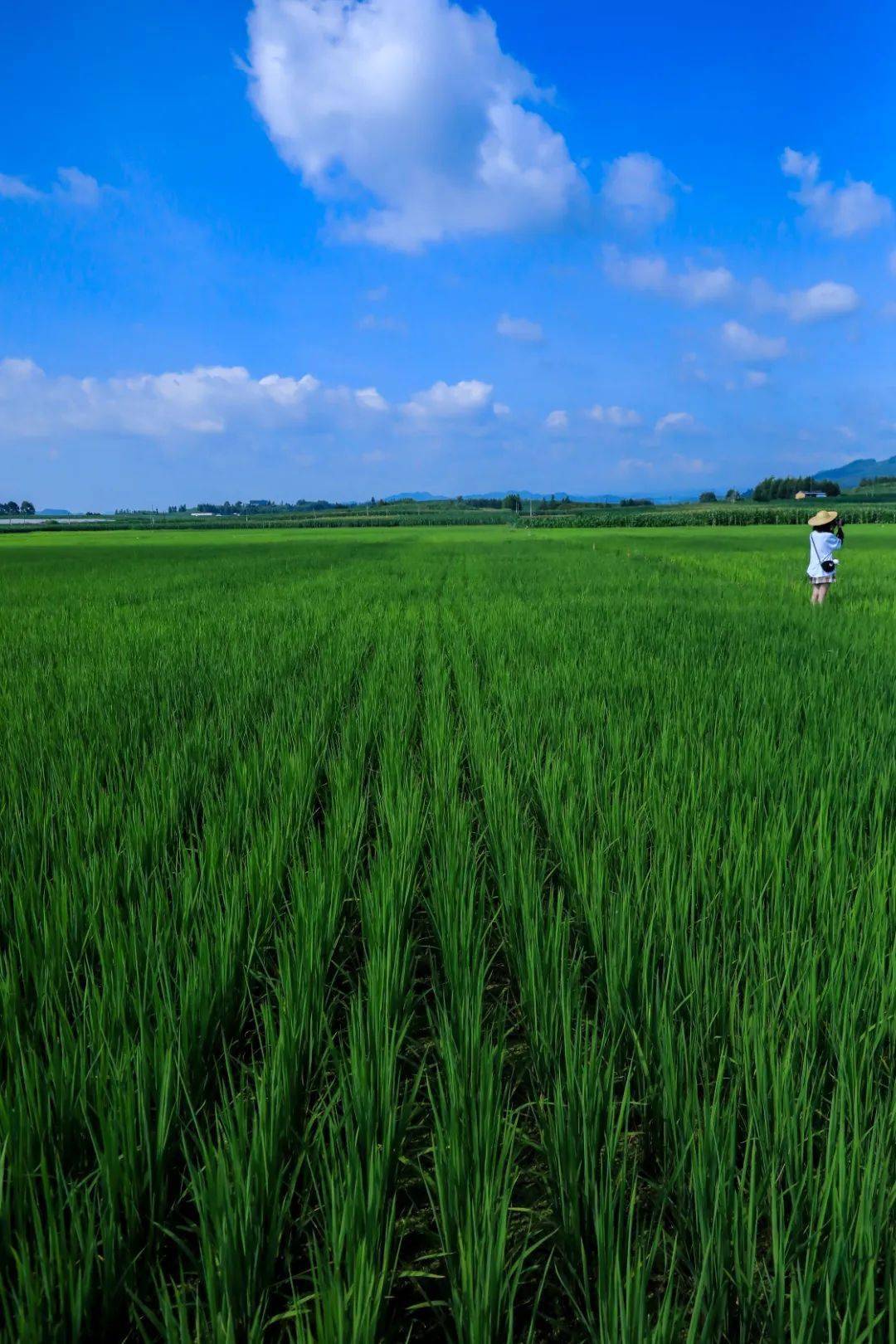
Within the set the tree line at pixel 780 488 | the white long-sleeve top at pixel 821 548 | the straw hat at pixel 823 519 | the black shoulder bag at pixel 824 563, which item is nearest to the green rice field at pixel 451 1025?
the straw hat at pixel 823 519

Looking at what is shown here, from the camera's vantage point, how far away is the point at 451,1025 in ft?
4.92

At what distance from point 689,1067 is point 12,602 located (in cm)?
1123

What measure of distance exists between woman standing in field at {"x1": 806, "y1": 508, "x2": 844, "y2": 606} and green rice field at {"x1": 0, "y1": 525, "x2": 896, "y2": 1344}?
13.8 feet

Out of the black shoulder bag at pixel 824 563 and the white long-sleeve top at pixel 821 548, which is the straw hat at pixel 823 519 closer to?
the white long-sleeve top at pixel 821 548

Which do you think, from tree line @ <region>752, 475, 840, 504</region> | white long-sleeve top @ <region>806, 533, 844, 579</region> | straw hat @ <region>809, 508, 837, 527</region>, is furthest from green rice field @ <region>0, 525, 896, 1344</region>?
tree line @ <region>752, 475, 840, 504</region>

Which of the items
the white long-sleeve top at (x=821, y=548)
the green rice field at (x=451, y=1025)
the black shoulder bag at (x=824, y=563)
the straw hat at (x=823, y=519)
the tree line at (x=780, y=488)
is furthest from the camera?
the tree line at (x=780, y=488)

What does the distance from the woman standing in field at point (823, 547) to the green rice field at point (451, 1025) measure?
13.8ft

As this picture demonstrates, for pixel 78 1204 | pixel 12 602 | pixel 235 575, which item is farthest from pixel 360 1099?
pixel 235 575

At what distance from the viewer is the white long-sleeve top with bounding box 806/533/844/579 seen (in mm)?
7629

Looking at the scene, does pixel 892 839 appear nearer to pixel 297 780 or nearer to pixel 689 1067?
pixel 689 1067

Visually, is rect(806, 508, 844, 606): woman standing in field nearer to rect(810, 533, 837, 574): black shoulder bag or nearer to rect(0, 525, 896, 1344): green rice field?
rect(810, 533, 837, 574): black shoulder bag

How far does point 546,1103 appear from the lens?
51.3 inches

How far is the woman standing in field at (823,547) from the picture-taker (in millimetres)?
7371

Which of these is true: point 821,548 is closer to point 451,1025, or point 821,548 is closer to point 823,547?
point 823,547
